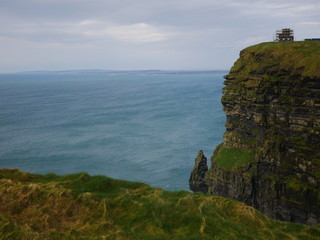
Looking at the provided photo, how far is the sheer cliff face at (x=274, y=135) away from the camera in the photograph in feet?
118

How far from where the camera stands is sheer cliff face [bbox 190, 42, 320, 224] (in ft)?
118

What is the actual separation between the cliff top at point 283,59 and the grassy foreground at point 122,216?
27.0 metres

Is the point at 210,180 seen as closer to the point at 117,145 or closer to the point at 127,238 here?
the point at 127,238

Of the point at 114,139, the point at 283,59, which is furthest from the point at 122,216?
the point at 114,139

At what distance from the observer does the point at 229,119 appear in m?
50.3

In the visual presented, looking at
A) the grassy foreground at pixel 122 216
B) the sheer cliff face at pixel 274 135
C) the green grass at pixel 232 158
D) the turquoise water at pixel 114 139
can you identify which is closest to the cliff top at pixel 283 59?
the sheer cliff face at pixel 274 135

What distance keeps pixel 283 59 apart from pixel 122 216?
3649cm

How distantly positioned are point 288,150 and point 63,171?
47437mm

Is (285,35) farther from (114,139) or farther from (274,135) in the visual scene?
(114,139)

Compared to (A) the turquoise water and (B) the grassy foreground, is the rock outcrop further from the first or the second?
(B) the grassy foreground

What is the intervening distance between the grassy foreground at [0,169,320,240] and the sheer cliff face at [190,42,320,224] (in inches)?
868

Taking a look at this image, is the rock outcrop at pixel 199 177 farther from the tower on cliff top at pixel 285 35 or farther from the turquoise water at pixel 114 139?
the tower on cliff top at pixel 285 35

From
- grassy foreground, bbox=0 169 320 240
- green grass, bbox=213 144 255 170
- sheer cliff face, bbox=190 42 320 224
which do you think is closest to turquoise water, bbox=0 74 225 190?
green grass, bbox=213 144 255 170

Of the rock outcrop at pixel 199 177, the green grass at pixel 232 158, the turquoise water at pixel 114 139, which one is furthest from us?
the turquoise water at pixel 114 139
